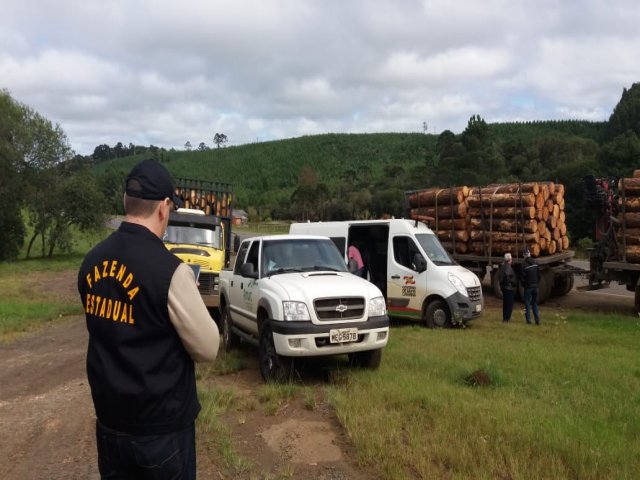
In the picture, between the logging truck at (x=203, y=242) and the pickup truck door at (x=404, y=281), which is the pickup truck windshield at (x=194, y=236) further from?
the pickup truck door at (x=404, y=281)

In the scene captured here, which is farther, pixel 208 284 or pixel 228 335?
pixel 208 284

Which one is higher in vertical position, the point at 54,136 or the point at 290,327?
the point at 54,136

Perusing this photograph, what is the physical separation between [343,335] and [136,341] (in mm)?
4981

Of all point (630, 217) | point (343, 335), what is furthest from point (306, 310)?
point (630, 217)

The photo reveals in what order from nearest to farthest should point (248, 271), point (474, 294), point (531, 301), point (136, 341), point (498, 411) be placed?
point (136, 341) → point (498, 411) → point (248, 271) → point (474, 294) → point (531, 301)

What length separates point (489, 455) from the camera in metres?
4.69

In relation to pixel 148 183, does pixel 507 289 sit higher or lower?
lower

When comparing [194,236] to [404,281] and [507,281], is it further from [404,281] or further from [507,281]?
[507,281]

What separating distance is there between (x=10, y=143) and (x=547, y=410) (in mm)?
31986

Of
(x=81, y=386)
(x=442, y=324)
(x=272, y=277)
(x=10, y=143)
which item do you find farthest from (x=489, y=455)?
(x=10, y=143)

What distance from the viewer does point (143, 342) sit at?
7.83ft

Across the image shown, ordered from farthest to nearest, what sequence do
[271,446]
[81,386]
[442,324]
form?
[442,324] < [81,386] < [271,446]

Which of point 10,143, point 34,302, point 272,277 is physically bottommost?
point 34,302

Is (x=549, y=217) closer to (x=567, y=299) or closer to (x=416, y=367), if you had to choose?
(x=567, y=299)
